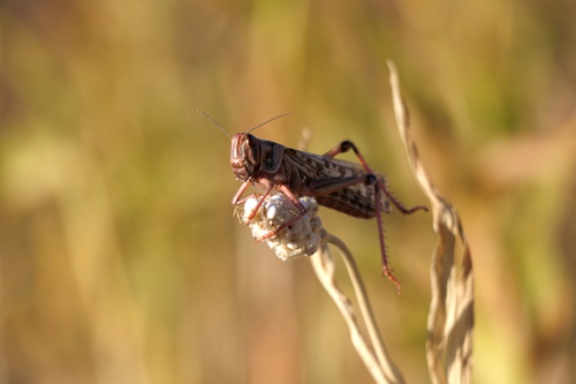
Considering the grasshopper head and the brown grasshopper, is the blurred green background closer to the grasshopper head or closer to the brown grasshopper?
the brown grasshopper

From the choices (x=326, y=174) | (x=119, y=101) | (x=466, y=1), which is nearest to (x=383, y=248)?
(x=326, y=174)

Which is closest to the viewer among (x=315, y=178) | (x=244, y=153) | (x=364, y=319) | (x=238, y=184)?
(x=364, y=319)

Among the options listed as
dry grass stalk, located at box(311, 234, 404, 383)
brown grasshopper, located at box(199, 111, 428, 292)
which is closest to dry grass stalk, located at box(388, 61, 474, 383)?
dry grass stalk, located at box(311, 234, 404, 383)

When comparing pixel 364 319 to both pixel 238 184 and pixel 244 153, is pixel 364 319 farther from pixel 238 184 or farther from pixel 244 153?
pixel 238 184

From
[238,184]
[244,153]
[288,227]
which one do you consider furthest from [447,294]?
[238,184]

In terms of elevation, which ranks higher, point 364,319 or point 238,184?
point 238,184

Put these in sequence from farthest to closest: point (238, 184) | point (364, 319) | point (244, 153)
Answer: point (238, 184) → point (244, 153) → point (364, 319)

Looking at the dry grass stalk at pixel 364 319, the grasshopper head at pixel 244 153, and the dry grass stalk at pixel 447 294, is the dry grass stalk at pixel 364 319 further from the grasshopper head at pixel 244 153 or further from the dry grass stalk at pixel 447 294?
the grasshopper head at pixel 244 153
